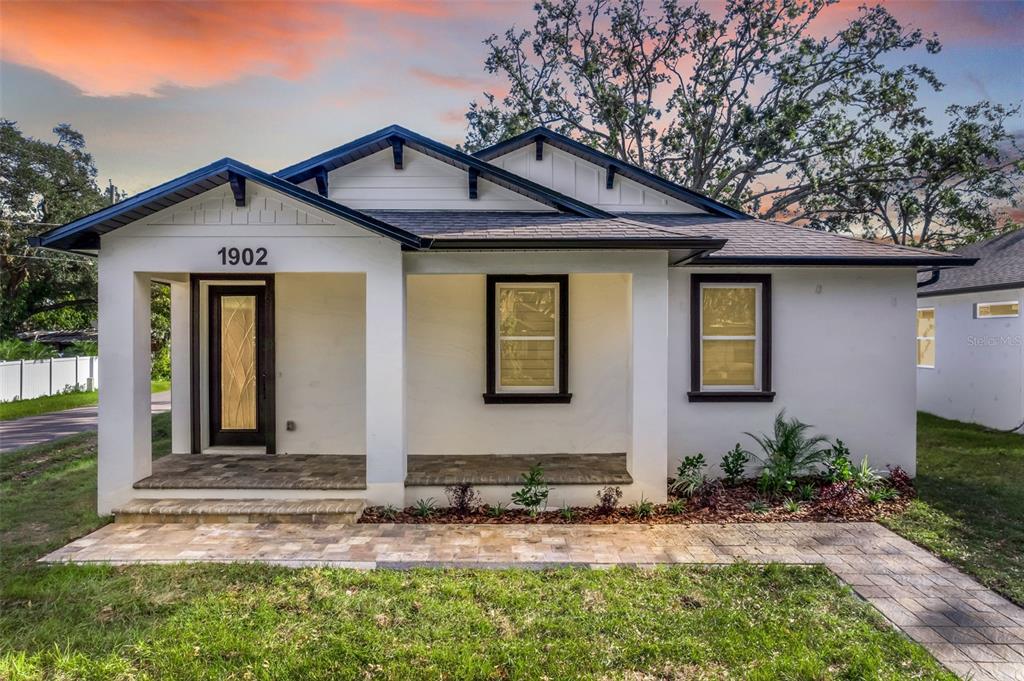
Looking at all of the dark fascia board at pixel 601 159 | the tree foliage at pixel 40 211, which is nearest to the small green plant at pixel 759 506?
the dark fascia board at pixel 601 159

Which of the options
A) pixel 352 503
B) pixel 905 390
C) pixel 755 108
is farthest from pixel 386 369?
pixel 755 108

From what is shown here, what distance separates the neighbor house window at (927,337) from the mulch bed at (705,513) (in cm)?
929

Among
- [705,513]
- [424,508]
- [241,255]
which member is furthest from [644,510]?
[241,255]

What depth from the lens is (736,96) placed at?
18.8 m

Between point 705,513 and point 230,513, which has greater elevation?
point 230,513

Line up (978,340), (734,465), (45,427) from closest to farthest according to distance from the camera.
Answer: (734,465) → (978,340) → (45,427)

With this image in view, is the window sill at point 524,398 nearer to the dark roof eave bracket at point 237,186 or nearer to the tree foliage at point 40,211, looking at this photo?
the dark roof eave bracket at point 237,186

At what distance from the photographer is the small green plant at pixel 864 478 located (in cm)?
689

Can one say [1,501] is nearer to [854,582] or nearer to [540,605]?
[540,605]

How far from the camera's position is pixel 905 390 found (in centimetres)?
769

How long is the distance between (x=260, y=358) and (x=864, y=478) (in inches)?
330

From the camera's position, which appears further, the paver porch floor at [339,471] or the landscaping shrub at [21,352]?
the landscaping shrub at [21,352]

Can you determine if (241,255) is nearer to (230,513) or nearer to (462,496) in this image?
(230,513)

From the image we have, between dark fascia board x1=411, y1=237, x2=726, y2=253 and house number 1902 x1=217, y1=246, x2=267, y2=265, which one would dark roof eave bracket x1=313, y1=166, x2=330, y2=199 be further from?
dark fascia board x1=411, y1=237, x2=726, y2=253
